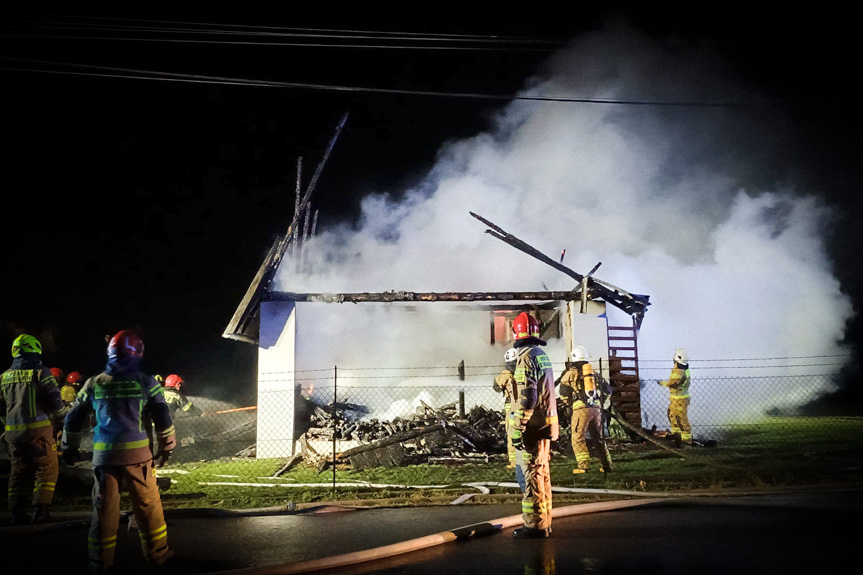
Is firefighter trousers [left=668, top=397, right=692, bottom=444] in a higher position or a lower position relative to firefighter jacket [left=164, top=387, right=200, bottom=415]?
lower

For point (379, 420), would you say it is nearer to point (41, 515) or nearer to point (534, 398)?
point (41, 515)

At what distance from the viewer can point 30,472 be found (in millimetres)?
6414

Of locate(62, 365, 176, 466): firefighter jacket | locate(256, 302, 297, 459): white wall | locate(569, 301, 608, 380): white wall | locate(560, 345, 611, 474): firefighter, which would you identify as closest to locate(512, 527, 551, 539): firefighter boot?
locate(62, 365, 176, 466): firefighter jacket

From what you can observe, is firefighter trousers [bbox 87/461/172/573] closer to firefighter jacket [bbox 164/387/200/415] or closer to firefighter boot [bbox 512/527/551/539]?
→ firefighter boot [bbox 512/527/551/539]

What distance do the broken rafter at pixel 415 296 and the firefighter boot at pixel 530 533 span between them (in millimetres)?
9427

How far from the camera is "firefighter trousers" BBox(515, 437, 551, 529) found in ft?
17.5

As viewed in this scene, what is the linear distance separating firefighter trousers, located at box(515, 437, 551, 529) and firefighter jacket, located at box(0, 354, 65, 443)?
5.31m

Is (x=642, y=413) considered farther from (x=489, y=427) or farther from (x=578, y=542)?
(x=578, y=542)

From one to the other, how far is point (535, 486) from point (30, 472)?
5.60 meters

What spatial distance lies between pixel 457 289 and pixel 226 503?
12613mm

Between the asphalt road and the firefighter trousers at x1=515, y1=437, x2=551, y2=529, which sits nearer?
the asphalt road

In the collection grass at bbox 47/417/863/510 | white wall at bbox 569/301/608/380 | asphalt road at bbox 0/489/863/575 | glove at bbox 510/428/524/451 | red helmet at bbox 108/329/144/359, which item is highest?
white wall at bbox 569/301/608/380

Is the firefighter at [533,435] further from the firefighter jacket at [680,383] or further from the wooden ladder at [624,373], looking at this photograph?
the wooden ladder at [624,373]

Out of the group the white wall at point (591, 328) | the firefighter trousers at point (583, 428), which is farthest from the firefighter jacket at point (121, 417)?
the white wall at point (591, 328)
